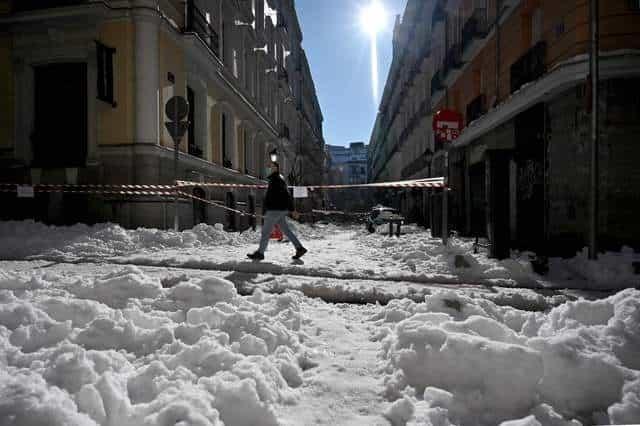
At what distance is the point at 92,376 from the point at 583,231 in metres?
9.25

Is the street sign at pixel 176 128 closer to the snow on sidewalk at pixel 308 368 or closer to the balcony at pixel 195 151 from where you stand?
the balcony at pixel 195 151

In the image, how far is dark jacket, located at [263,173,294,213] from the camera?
6.34 metres

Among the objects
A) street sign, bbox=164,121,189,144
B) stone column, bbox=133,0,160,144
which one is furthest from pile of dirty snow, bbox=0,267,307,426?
stone column, bbox=133,0,160,144

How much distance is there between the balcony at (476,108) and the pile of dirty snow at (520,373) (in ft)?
43.1

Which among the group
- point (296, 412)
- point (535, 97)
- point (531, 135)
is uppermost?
point (535, 97)

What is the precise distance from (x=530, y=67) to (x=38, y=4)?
1544 centimetres

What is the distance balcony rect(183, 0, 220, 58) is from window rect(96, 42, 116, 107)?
9.85ft

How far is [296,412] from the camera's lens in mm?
1709

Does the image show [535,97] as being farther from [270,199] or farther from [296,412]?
[296,412]

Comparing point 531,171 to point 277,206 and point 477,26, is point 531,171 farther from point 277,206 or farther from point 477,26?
point 277,206

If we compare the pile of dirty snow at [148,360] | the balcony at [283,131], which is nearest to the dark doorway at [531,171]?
the pile of dirty snow at [148,360]

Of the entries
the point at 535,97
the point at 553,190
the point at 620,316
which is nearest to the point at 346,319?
the point at 620,316

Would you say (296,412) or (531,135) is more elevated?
(531,135)

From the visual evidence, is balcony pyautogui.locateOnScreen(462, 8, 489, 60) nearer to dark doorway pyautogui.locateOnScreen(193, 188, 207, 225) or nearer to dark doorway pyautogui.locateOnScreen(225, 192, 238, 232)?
dark doorway pyautogui.locateOnScreen(193, 188, 207, 225)
